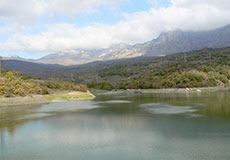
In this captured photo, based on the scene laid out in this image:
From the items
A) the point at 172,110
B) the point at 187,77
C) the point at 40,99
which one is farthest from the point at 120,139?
the point at 187,77

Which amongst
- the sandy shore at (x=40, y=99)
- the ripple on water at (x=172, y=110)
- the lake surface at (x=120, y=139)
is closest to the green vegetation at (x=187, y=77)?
the sandy shore at (x=40, y=99)

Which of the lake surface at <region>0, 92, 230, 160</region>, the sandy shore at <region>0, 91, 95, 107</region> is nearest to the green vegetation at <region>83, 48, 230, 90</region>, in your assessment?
the sandy shore at <region>0, 91, 95, 107</region>

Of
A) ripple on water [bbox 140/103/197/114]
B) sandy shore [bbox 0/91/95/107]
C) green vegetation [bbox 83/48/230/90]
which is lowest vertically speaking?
ripple on water [bbox 140/103/197/114]

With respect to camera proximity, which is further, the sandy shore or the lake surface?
the sandy shore

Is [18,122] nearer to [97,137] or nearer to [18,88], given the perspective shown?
[97,137]

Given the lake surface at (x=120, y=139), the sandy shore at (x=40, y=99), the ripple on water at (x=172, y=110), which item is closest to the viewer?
the lake surface at (x=120, y=139)

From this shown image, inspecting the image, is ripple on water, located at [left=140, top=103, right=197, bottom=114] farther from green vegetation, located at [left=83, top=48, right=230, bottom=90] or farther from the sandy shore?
green vegetation, located at [left=83, top=48, right=230, bottom=90]

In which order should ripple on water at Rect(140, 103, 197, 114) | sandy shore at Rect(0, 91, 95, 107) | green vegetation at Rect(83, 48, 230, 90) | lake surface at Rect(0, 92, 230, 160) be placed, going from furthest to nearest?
1. green vegetation at Rect(83, 48, 230, 90)
2. sandy shore at Rect(0, 91, 95, 107)
3. ripple on water at Rect(140, 103, 197, 114)
4. lake surface at Rect(0, 92, 230, 160)

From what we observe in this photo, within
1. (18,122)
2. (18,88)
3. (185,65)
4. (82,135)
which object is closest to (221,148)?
(82,135)

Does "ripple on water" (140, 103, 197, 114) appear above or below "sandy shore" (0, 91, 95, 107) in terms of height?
below

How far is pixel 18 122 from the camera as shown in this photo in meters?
36.4

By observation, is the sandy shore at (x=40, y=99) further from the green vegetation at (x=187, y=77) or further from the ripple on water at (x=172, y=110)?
the green vegetation at (x=187, y=77)

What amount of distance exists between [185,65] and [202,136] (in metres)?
109

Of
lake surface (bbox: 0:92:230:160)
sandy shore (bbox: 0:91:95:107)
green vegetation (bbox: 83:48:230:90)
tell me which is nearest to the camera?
lake surface (bbox: 0:92:230:160)
